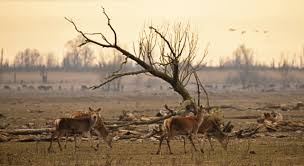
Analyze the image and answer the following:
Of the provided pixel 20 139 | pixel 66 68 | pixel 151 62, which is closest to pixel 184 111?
pixel 151 62

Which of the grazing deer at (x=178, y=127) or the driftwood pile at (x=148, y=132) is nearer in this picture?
the grazing deer at (x=178, y=127)

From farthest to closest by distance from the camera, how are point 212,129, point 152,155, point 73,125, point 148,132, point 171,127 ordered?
point 148,132 < point 212,129 < point 73,125 < point 171,127 < point 152,155

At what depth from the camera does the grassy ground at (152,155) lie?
21984mm

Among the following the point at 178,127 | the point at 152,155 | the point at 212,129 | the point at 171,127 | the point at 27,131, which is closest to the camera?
the point at 152,155

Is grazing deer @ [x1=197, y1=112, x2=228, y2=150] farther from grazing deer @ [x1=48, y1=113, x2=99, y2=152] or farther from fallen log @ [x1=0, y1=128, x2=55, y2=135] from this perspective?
fallen log @ [x1=0, y1=128, x2=55, y2=135]

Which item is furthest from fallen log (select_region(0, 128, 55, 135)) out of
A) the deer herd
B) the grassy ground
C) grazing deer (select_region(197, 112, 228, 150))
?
grazing deer (select_region(197, 112, 228, 150))

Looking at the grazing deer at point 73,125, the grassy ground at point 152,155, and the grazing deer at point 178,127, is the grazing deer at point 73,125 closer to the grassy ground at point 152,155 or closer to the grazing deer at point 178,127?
the grassy ground at point 152,155

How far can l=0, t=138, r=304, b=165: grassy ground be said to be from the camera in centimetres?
2198

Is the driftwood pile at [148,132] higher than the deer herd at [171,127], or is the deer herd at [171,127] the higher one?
the deer herd at [171,127]

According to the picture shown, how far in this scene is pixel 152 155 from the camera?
79.2 ft

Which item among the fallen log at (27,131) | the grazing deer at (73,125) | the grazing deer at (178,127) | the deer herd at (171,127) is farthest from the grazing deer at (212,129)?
the fallen log at (27,131)

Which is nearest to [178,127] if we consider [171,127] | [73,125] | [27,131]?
[171,127]

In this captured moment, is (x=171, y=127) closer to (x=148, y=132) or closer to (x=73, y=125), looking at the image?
(x=73, y=125)

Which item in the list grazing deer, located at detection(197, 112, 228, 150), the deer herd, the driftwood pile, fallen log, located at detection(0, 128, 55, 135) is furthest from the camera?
fallen log, located at detection(0, 128, 55, 135)
